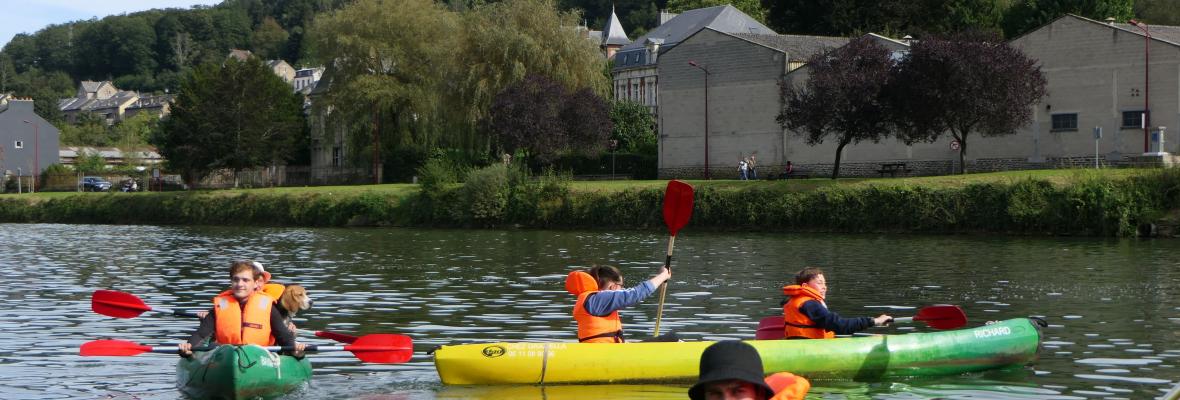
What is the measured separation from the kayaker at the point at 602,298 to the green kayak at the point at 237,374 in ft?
10.3

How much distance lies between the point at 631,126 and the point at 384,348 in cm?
7870

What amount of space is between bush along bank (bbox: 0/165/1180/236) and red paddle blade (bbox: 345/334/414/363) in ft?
112

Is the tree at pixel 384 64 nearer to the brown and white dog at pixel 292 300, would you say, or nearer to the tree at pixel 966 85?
the tree at pixel 966 85

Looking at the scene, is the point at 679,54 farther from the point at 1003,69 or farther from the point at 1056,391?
the point at 1056,391

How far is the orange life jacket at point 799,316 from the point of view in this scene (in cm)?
1538

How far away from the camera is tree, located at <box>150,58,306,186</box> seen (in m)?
84.6

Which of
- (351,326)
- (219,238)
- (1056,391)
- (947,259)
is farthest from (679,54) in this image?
(1056,391)

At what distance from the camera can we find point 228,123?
8488 cm

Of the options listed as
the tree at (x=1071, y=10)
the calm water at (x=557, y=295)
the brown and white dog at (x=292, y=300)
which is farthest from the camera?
the tree at (x=1071, y=10)

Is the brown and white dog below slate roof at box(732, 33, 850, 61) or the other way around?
below

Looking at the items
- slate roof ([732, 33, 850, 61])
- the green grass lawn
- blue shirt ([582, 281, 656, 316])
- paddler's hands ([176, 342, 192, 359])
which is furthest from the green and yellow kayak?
slate roof ([732, 33, 850, 61])

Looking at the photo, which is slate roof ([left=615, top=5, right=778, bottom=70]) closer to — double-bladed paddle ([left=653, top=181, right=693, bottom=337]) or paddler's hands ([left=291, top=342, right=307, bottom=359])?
double-bladed paddle ([left=653, top=181, right=693, bottom=337])

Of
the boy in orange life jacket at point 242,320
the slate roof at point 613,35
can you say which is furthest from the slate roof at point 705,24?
the boy in orange life jacket at point 242,320

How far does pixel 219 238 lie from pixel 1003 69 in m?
31.5
